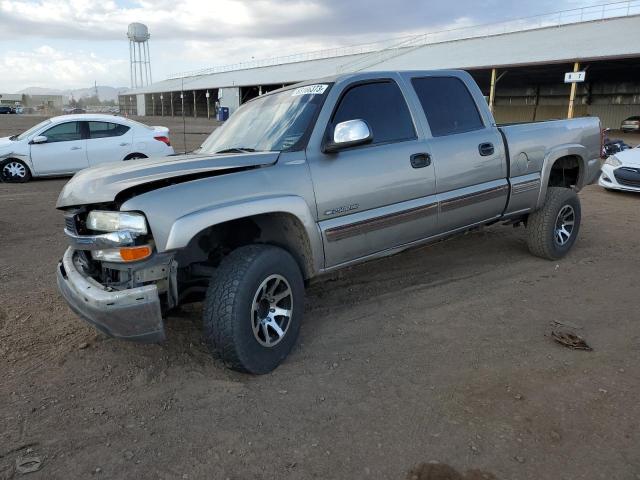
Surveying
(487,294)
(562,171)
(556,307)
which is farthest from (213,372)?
(562,171)

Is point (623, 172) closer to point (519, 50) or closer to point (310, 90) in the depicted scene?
point (310, 90)

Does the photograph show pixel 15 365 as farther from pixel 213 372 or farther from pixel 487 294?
pixel 487 294

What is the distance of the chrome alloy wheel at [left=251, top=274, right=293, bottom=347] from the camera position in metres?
3.32

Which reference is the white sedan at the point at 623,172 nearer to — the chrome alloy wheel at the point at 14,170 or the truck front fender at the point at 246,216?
the truck front fender at the point at 246,216

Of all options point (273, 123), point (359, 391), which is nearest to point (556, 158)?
point (273, 123)

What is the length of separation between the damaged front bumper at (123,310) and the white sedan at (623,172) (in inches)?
393

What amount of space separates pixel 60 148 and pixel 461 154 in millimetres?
10194

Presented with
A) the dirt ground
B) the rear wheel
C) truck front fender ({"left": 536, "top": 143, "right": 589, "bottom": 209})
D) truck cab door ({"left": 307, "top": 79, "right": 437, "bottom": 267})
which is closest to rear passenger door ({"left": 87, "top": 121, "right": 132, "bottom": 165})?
the rear wheel

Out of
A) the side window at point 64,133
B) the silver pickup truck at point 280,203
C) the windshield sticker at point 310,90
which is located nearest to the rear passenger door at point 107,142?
the side window at point 64,133

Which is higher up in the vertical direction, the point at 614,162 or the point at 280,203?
the point at 280,203

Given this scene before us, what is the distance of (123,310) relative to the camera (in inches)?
113

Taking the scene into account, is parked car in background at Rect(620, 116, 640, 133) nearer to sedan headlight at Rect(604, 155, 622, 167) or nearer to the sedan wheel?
sedan headlight at Rect(604, 155, 622, 167)

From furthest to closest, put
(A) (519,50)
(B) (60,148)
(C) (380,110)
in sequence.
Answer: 1. (A) (519,50)
2. (B) (60,148)
3. (C) (380,110)

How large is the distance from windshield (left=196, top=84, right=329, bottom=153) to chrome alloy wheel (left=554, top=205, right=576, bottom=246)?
3321 mm
